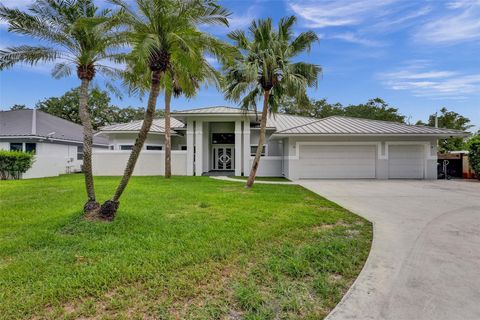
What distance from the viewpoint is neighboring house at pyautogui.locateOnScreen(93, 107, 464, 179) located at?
17.0 metres

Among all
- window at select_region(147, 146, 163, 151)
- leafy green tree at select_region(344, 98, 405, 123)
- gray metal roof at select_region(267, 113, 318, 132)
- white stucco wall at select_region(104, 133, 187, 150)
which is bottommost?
window at select_region(147, 146, 163, 151)

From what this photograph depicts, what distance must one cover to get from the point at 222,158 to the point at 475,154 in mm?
17915

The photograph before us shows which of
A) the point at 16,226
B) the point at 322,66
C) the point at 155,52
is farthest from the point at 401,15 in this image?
the point at 16,226

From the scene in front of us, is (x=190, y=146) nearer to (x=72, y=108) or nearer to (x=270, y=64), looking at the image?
(x=270, y=64)

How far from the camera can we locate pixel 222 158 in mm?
22172

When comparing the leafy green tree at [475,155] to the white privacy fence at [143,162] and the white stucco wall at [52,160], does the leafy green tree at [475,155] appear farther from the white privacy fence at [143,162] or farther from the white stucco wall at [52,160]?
the white stucco wall at [52,160]

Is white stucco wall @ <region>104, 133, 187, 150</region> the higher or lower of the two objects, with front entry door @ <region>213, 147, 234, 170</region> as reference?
higher

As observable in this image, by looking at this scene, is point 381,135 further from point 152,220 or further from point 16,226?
point 16,226

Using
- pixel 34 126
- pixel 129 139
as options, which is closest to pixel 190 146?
pixel 129 139

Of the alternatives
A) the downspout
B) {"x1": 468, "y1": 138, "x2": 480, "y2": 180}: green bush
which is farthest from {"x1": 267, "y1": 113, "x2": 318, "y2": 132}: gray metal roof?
the downspout

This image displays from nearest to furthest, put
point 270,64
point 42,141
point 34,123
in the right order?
point 270,64, point 42,141, point 34,123

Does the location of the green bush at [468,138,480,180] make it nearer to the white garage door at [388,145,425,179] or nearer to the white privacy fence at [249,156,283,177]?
the white garage door at [388,145,425,179]

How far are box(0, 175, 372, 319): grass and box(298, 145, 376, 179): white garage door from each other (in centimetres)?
1057

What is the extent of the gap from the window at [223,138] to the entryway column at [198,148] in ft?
8.41
